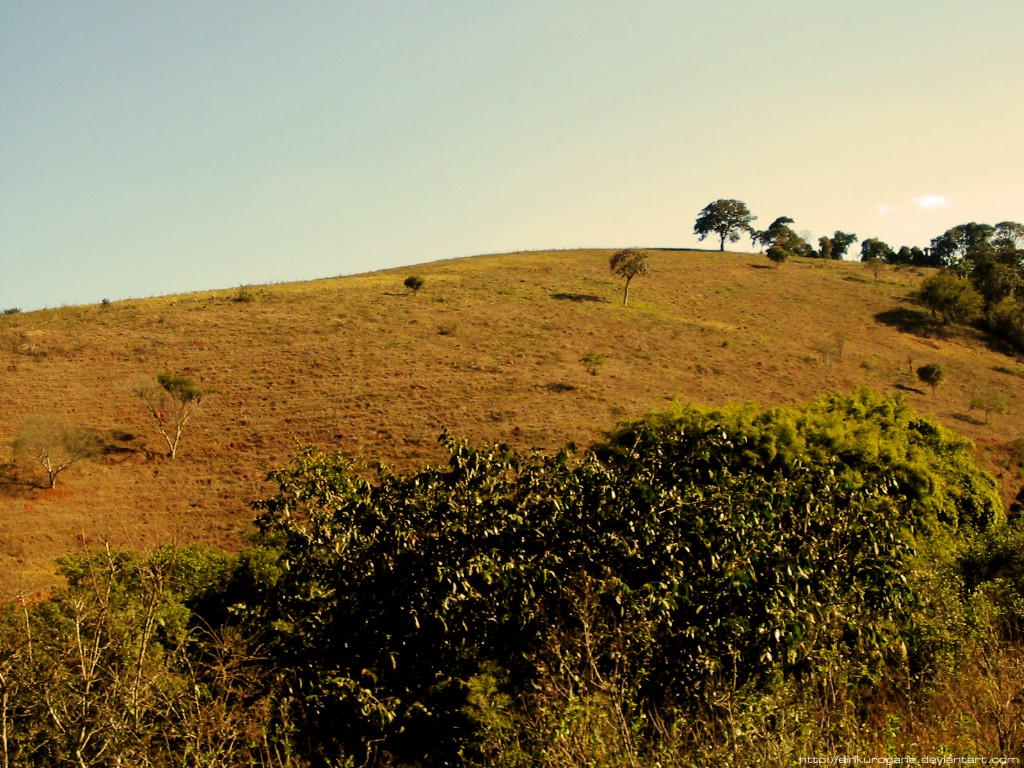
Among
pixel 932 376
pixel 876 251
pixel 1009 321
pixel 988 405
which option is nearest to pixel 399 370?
pixel 932 376

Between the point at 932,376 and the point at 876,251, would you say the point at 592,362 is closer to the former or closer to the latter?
the point at 932,376

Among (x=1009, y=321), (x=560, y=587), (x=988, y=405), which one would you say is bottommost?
(x=988, y=405)

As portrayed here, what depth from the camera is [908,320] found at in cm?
6925

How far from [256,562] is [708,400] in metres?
32.0

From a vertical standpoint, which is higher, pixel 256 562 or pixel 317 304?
pixel 317 304

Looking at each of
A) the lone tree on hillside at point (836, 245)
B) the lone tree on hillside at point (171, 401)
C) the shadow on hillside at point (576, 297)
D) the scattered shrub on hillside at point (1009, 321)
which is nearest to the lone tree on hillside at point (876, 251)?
the lone tree on hillside at point (836, 245)

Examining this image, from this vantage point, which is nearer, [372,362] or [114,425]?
[114,425]

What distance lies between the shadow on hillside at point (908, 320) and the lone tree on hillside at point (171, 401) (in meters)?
56.5

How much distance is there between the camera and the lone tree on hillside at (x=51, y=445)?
3294 centimetres

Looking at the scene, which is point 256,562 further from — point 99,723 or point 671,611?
point 671,611

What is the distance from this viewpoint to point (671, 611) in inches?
384

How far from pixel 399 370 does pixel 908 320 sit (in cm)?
4792

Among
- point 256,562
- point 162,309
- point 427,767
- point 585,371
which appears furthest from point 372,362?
point 427,767

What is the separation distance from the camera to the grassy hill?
32719 millimetres
